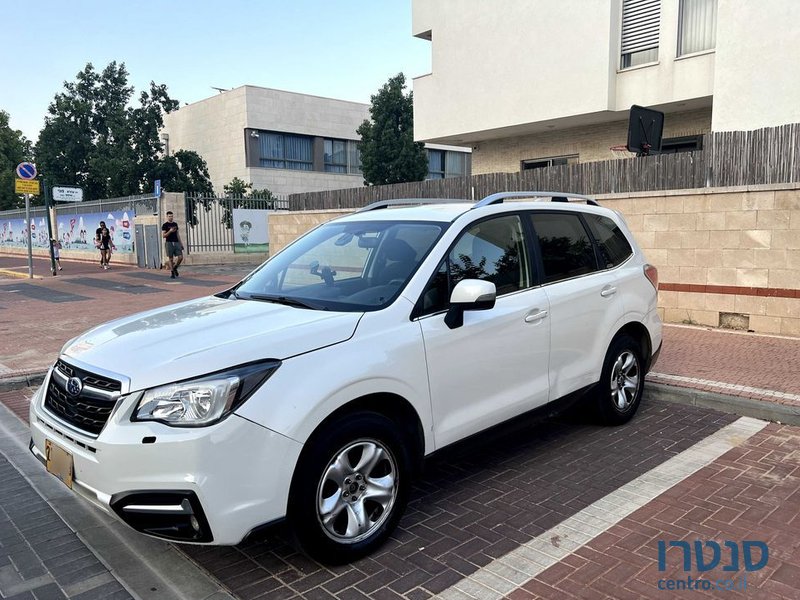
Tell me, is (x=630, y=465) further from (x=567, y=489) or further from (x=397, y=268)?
(x=397, y=268)

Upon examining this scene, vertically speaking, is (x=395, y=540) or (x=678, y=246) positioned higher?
(x=678, y=246)

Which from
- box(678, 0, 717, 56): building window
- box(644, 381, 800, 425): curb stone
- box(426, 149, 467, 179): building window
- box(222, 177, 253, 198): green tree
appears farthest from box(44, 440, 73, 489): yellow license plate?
box(426, 149, 467, 179): building window

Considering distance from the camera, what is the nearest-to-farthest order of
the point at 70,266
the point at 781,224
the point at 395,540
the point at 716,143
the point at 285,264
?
the point at 395,540 → the point at 285,264 → the point at 781,224 → the point at 716,143 → the point at 70,266

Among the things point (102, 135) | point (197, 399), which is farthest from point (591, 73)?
point (102, 135)

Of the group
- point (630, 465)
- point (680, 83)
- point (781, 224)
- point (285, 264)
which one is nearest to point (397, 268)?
point (285, 264)

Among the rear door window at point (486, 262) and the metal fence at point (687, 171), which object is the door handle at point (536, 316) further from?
the metal fence at point (687, 171)

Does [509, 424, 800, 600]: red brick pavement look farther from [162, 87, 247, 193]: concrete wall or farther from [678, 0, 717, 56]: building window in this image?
[162, 87, 247, 193]: concrete wall

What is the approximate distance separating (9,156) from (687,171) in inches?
2040

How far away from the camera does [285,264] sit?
433 centimetres

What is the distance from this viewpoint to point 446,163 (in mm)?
40844

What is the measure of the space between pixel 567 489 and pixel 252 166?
33.1 m

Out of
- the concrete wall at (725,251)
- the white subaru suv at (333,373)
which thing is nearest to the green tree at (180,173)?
the concrete wall at (725,251)

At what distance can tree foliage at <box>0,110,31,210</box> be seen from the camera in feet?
146

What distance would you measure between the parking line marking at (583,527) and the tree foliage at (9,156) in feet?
163
